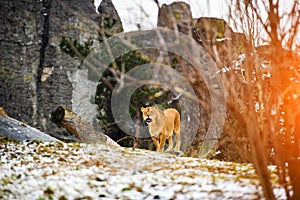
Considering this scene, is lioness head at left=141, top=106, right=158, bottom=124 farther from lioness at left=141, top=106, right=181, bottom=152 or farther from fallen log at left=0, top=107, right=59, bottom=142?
fallen log at left=0, top=107, right=59, bottom=142

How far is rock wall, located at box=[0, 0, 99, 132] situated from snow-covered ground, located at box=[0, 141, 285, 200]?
7.16 metres

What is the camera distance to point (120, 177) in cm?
373

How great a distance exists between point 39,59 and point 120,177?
9.43 meters

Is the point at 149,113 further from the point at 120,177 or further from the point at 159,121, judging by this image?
the point at 120,177

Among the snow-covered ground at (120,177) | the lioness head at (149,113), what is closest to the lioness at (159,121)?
the lioness head at (149,113)

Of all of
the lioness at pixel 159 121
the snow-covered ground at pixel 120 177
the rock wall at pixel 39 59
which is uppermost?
the rock wall at pixel 39 59

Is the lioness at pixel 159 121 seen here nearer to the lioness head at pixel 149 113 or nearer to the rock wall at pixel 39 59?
the lioness head at pixel 149 113

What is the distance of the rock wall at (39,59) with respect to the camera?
39.6ft

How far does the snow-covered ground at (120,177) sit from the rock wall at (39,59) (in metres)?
7.16

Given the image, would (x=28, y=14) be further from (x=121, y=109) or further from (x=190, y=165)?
(x=190, y=165)

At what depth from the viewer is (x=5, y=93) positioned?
479 inches

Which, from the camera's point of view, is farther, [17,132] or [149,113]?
[17,132]

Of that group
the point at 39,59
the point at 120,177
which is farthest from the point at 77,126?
the point at 39,59

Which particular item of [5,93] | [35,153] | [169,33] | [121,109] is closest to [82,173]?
[35,153]
